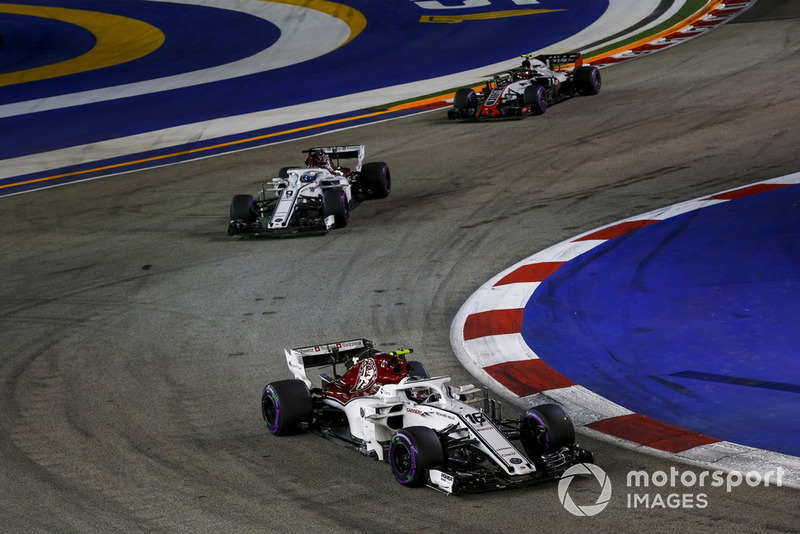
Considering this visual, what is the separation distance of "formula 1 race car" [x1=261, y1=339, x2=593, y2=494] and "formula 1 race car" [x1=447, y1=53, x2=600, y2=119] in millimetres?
11665

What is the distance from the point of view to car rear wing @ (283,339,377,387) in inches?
303

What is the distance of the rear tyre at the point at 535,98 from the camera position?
1864cm

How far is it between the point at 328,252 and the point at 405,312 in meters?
2.60

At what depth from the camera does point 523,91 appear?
18.8 metres

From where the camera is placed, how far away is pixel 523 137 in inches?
683

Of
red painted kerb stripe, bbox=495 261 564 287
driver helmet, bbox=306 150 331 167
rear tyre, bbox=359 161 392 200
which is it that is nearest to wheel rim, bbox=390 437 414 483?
red painted kerb stripe, bbox=495 261 564 287

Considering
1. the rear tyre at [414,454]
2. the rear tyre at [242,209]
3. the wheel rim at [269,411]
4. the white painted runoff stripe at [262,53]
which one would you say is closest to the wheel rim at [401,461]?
the rear tyre at [414,454]

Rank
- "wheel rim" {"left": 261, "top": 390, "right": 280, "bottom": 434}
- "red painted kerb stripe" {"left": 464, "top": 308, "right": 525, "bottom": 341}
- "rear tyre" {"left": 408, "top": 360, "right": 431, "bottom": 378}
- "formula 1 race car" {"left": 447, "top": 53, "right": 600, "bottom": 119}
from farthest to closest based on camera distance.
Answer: "formula 1 race car" {"left": 447, "top": 53, "right": 600, "bottom": 119}
"red painted kerb stripe" {"left": 464, "top": 308, "right": 525, "bottom": 341}
"rear tyre" {"left": 408, "top": 360, "right": 431, "bottom": 378}
"wheel rim" {"left": 261, "top": 390, "right": 280, "bottom": 434}

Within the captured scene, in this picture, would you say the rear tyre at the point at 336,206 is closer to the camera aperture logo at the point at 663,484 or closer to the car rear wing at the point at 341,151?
the car rear wing at the point at 341,151

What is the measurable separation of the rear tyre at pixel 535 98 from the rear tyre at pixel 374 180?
5.14m

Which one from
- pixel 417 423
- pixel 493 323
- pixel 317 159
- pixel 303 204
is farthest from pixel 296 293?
pixel 417 423

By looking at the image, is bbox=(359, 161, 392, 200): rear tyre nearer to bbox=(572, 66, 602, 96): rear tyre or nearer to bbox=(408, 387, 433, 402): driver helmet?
bbox=(572, 66, 602, 96): rear tyre

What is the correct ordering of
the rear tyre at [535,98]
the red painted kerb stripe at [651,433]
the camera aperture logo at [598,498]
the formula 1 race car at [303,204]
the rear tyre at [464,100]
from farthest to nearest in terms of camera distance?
the rear tyre at [464,100]
the rear tyre at [535,98]
the formula 1 race car at [303,204]
the red painted kerb stripe at [651,433]
the camera aperture logo at [598,498]

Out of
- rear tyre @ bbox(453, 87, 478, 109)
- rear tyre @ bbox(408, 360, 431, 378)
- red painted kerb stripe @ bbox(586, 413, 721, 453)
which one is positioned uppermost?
rear tyre @ bbox(453, 87, 478, 109)
